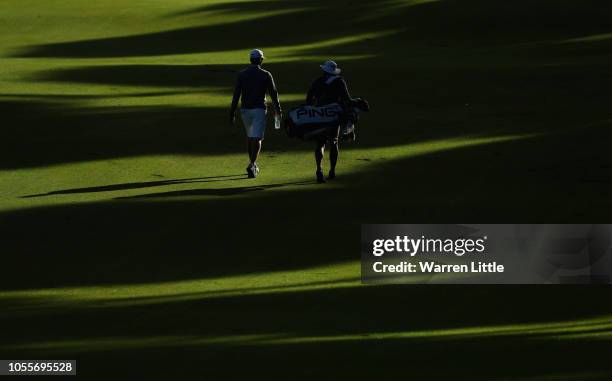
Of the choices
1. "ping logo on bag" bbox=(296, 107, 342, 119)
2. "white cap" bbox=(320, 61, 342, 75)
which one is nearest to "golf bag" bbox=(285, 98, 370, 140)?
"ping logo on bag" bbox=(296, 107, 342, 119)

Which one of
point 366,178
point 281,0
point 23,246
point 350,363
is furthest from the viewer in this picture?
point 281,0

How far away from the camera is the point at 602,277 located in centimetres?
1606

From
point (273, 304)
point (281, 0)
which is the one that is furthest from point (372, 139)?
point (281, 0)

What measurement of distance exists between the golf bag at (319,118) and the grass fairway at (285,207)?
32.9 inches

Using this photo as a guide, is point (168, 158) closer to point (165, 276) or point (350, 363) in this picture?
point (165, 276)

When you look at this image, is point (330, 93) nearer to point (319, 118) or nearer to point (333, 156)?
point (319, 118)

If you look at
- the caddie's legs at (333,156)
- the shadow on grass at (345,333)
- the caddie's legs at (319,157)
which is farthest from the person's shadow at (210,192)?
the shadow on grass at (345,333)

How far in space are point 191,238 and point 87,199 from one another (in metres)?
2.87

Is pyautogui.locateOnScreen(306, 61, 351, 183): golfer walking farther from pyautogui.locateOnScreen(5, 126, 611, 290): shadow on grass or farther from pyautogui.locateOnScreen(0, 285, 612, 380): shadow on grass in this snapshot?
pyautogui.locateOnScreen(0, 285, 612, 380): shadow on grass

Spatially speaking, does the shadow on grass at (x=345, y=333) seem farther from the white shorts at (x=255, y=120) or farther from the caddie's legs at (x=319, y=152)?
the white shorts at (x=255, y=120)

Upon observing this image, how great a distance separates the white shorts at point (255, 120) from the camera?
840 inches

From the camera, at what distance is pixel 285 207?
1958cm

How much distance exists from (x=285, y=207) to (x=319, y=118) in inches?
60.6

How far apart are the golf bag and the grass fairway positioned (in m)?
0.83
